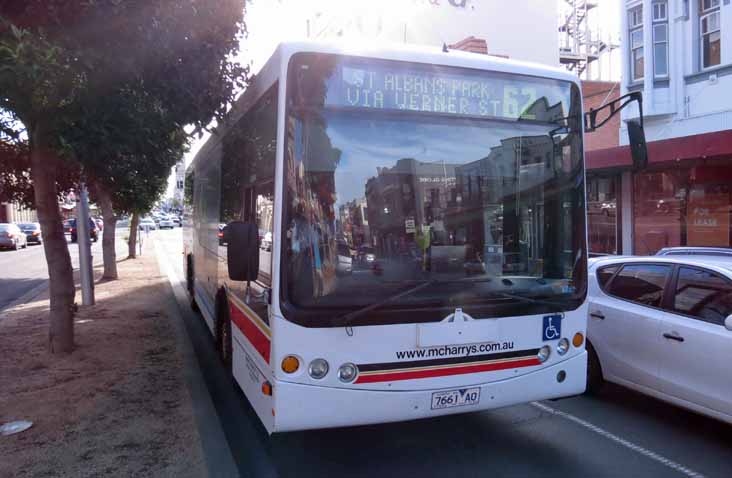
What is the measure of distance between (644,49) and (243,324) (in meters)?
16.4

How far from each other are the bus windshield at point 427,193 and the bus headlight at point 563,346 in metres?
0.29

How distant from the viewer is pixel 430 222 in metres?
4.33

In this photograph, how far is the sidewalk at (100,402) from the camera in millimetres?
4684

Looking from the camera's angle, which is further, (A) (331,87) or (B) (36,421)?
(B) (36,421)

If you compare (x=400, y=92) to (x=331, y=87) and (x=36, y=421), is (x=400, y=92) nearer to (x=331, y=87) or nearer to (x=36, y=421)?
(x=331, y=87)

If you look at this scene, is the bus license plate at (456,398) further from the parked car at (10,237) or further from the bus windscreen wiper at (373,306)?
the parked car at (10,237)

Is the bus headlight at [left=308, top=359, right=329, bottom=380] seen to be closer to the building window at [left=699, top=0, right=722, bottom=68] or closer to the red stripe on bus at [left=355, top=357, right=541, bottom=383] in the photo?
the red stripe on bus at [left=355, top=357, right=541, bottom=383]

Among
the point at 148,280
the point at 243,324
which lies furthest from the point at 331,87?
the point at 148,280

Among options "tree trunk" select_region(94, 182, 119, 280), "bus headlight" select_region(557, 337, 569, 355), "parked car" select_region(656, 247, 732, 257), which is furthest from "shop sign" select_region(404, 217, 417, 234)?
"tree trunk" select_region(94, 182, 119, 280)

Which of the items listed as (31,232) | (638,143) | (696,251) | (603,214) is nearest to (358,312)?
(638,143)

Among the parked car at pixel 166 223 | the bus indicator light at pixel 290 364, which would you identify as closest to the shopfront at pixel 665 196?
the bus indicator light at pixel 290 364

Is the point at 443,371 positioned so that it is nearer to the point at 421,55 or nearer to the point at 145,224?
the point at 421,55

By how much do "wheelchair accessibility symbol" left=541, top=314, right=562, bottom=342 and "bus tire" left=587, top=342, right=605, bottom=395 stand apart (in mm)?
1776

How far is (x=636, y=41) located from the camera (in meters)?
18.2
